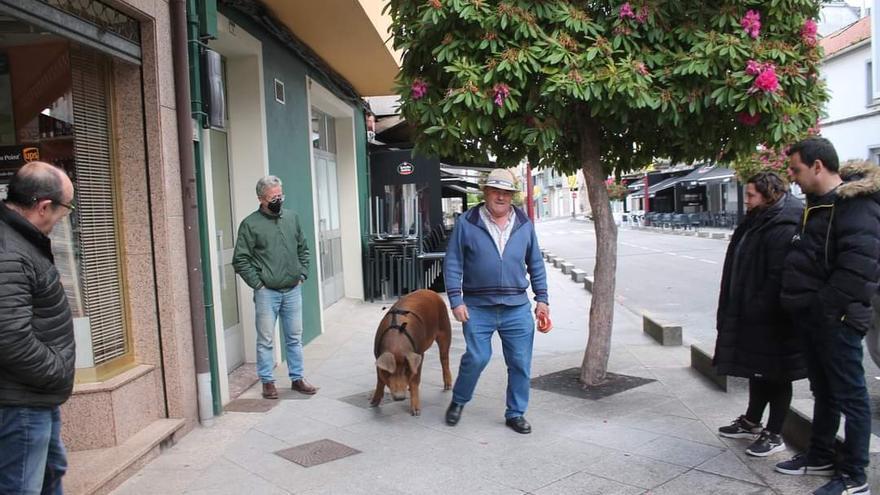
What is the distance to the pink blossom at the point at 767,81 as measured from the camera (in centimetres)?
461

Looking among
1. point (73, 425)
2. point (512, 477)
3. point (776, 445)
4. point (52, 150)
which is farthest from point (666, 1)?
point (73, 425)

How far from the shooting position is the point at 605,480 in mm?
3980

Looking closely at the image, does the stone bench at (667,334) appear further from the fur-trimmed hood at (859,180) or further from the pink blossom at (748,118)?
the fur-trimmed hood at (859,180)

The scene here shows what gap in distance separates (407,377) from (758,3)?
12.1ft

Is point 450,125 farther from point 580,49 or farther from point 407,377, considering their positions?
point 407,377

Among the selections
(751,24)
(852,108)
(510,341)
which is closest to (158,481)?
(510,341)

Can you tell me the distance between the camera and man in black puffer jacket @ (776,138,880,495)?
135 inches

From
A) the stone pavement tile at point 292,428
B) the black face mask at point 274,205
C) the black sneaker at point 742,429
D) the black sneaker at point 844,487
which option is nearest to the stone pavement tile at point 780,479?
the black sneaker at point 844,487

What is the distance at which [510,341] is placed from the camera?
500cm

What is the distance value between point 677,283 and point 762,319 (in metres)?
11.0

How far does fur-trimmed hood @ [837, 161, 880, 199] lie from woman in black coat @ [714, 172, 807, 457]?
50cm

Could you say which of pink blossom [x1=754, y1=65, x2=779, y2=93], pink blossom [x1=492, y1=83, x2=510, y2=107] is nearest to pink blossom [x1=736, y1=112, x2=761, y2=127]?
pink blossom [x1=754, y1=65, x2=779, y2=93]

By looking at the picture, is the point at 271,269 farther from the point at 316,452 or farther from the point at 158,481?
the point at 158,481

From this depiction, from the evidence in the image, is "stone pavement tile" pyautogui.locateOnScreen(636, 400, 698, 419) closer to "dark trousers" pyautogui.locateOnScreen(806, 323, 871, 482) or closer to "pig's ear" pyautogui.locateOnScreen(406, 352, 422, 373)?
"dark trousers" pyautogui.locateOnScreen(806, 323, 871, 482)
